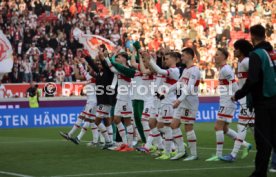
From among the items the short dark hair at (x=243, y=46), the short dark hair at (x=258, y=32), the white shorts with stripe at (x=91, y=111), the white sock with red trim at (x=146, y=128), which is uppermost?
the short dark hair at (x=258, y=32)

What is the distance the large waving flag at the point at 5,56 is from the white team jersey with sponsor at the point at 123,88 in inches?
623

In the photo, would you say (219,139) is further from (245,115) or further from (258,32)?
(258,32)

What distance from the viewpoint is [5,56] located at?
34969 mm

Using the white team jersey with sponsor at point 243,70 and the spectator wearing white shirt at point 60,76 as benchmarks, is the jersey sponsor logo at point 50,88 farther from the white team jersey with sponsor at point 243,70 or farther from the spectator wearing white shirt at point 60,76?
the white team jersey with sponsor at point 243,70

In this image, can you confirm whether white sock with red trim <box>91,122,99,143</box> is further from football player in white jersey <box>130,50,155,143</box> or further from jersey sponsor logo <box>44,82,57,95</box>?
jersey sponsor logo <box>44,82,57,95</box>

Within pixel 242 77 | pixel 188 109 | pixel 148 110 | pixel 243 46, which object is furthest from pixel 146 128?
pixel 243 46

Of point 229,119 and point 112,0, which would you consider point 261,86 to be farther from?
point 112,0

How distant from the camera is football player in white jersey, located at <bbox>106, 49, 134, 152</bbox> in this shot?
1969 cm

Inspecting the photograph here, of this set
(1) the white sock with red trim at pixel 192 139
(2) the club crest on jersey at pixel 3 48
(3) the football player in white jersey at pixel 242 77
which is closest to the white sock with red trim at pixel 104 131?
(1) the white sock with red trim at pixel 192 139

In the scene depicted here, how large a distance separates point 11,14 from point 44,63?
3395 mm

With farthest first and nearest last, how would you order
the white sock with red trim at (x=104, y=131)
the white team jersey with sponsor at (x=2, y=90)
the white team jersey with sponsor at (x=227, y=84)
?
1. the white team jersey with sponsor at (x=2, y=90)
2. the white sock with red trim at (x=104, y=131)
3. the white team jersey with sponsor at (x=227, y=84)

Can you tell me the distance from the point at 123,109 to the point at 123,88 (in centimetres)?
55

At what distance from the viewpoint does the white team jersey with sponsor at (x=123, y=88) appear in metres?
19.6

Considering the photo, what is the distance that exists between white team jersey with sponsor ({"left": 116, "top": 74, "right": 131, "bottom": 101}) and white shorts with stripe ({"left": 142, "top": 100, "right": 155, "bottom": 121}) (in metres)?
0.53
